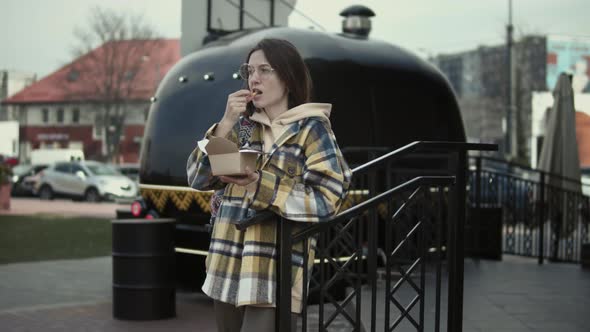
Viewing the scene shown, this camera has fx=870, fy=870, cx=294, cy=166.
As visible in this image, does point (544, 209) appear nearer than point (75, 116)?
Yes

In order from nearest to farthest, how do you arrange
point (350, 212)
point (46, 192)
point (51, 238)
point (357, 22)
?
point (350, 212)
point (357, 22)
point (51, 238)
point (46, 192)

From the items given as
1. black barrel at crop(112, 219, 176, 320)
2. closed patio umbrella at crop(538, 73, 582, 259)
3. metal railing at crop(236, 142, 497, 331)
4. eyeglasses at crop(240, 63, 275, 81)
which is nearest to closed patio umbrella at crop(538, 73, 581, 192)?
closed patio umbrella at crop(538, 73, 582, 259)

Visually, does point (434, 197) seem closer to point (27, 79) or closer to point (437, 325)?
point (437, 325)

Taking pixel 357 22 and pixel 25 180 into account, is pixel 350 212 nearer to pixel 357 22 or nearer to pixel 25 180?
pixel 357 22

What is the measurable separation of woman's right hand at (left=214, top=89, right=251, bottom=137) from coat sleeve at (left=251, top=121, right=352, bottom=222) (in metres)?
0.29

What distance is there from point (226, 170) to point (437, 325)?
183cm

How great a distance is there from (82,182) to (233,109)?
28574 millimetres

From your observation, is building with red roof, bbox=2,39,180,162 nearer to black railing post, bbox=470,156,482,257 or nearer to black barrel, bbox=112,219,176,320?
black railing post, bbox=470,156,482,257

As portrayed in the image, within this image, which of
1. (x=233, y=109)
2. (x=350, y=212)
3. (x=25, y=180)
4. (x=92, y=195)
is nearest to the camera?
(x=233, y=109)

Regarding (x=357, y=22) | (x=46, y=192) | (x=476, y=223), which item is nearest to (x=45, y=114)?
(x=46, y=192)

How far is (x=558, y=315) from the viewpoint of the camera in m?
7.70

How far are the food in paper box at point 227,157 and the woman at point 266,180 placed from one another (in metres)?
0.05

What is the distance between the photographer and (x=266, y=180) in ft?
11.6

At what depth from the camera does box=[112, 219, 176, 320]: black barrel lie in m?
8.62
